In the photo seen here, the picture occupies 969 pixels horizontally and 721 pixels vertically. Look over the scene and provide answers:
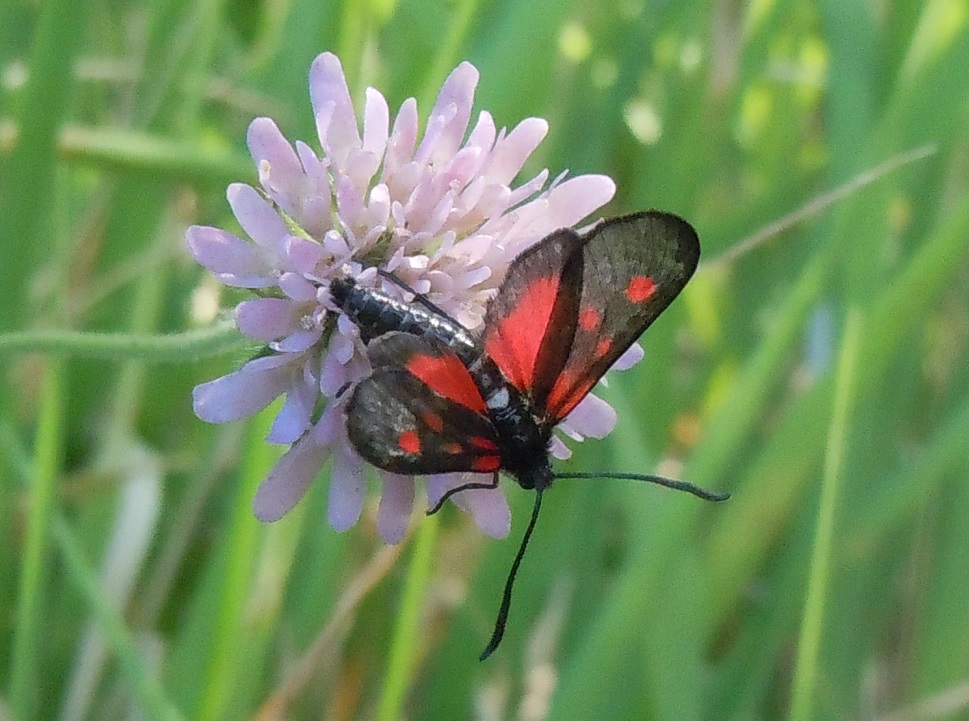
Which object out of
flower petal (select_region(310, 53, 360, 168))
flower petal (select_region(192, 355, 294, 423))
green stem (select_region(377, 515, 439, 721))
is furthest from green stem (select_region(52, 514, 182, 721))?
flower petal (select_region(310, 53, 360, 168))

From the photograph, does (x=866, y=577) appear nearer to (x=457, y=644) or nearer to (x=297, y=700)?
(x=457, y=644)

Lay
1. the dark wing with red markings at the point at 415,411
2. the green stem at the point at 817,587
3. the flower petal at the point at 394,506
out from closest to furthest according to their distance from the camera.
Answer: the dark wing with red markings at the point at 415,411 < the flower petal at the point at 394,506 < the green stem at the point at 817,587

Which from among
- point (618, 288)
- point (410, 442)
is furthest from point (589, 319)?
point (410, 442)

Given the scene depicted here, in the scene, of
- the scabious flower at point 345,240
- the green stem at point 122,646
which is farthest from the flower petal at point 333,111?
the green stem at point 122,646

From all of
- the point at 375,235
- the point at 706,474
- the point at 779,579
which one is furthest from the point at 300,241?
the point at 779,579

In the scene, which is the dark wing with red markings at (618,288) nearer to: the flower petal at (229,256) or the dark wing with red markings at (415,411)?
the dark wing with red markings at (415,411)
